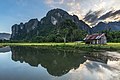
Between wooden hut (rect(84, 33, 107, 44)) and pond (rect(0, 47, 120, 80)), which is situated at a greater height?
wooden hut (rect(84, 33, 107, 44))

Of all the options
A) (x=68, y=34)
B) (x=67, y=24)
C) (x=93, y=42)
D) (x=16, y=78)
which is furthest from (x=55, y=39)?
(x=16, y=78)

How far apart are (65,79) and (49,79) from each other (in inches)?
52.3

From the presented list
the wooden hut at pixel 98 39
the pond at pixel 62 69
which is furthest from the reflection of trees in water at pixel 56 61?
the wooden hut at pixel 98 39

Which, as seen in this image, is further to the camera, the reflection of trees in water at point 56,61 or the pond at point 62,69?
the reflection of trees in water at point 56,61

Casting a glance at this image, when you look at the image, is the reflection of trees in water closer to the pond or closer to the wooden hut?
the pond

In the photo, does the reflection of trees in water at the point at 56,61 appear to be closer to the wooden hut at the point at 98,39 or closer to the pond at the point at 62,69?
the pond at the point at 62,69

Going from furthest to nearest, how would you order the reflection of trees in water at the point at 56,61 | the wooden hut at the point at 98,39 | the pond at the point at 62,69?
the wooden hut at the point at 98,39
the reflection of trees in water at the point at 56,61
the pond at the point at 62,69

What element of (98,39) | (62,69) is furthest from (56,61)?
(98,39)

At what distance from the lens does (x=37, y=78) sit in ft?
55.5

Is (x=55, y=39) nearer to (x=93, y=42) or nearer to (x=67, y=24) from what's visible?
(x=67, y=24)

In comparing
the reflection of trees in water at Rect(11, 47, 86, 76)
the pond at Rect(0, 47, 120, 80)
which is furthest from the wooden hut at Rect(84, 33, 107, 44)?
the pond at Rect(0, 47, 120, 80)

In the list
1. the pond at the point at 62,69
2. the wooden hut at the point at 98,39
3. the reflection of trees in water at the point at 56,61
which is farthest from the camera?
the wooden hut at the point at 98,39

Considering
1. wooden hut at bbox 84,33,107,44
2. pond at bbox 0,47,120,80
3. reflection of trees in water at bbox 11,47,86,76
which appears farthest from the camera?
wooden hut at bbox 84,33,107,44

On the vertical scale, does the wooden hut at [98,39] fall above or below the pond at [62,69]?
above
